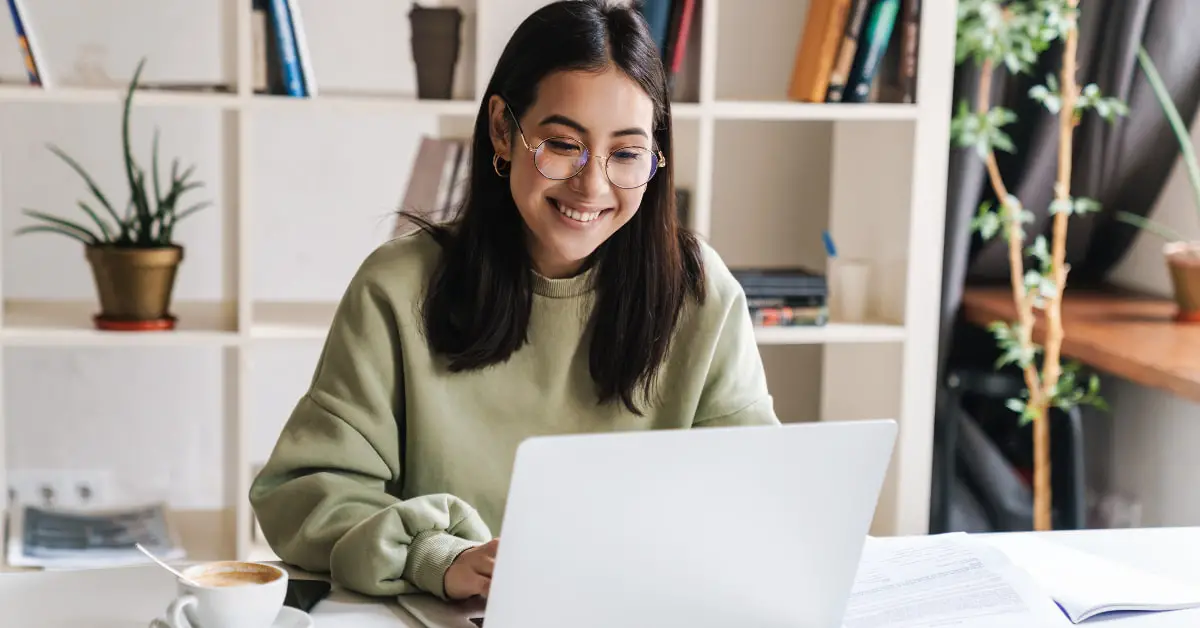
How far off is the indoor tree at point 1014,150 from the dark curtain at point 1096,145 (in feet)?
0.09

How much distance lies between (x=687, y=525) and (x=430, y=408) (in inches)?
22.2

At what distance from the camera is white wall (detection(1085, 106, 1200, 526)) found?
2930 millimetres

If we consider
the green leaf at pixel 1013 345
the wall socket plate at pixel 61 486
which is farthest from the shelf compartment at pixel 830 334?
the wall socket plate at pixel 61 486

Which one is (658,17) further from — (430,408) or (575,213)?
(430,408)

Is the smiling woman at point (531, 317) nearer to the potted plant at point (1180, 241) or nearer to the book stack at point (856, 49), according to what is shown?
the book stack at point (856, 49)

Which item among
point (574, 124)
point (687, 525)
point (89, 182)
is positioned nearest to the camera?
point (687, 525)

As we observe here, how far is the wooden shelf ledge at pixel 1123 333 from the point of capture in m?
2.43

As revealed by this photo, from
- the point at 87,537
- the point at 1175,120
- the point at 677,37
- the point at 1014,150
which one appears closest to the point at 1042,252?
the point at 1014,150

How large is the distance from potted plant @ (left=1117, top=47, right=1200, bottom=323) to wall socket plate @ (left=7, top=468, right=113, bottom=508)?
2.26 metres

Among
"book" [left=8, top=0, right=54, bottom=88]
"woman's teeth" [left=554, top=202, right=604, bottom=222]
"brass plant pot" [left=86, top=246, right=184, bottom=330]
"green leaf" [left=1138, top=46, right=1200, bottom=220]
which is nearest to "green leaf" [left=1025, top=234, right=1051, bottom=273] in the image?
"green leaf" [left=1138, top=46, right=1200, bottom=220]

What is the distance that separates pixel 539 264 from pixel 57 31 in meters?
1.59

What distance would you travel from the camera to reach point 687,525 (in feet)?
3.34

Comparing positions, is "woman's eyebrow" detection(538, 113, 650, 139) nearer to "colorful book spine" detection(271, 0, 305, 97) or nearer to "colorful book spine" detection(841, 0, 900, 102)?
"colorful book spine" detection(271, 0, 305, 97)

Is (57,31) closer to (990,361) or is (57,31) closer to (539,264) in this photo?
(539,264)
